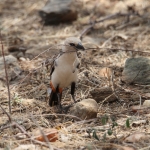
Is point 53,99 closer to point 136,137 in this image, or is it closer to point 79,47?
point 79,47

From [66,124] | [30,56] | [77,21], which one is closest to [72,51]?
[66,124]

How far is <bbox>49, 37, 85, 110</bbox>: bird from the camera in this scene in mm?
4797

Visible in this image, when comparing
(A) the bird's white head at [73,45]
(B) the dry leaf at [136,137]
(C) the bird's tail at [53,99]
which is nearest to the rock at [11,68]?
(C) the bird's tail at [53,99]

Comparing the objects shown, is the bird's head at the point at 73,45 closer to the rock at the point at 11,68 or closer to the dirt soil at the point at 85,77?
the dirt soil at the point at 85,77

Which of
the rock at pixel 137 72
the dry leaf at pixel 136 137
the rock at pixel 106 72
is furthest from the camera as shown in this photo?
the rock at pixel 106 72

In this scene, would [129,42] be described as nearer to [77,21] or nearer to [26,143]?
[77,21]

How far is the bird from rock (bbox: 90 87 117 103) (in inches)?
12.3

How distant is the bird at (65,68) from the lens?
15.7 feet

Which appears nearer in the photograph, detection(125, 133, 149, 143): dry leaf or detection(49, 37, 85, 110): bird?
detection(125, 133, 149, 143): dry leaf

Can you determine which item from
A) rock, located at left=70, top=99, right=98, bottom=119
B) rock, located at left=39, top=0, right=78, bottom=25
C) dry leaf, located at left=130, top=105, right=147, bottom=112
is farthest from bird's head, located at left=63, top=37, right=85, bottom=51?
rock, located at left=39, top=0, right=78, bottom=25

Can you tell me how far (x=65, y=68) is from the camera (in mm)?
4918

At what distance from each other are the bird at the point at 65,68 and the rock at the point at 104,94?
0.31 metres

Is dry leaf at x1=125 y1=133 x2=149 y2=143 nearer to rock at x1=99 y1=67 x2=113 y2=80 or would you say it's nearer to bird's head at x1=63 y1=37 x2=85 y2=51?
bird's head at x1=63 y1=37 x2=85 y2=51

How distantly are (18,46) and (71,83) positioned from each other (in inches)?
102
